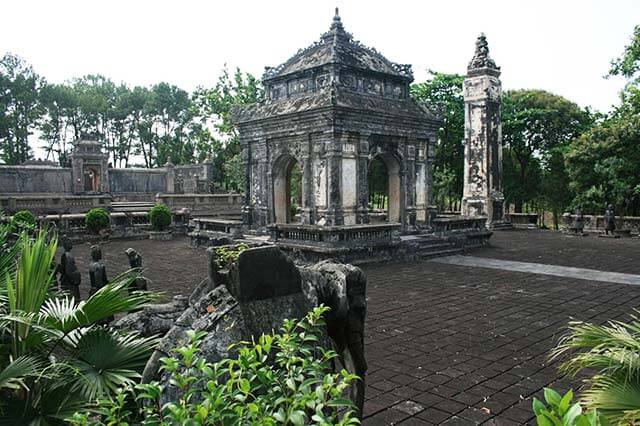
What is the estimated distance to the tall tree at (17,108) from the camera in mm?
42406

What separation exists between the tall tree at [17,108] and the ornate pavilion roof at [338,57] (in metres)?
36.7

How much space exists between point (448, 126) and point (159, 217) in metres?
18.3

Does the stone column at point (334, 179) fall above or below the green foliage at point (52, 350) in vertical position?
above

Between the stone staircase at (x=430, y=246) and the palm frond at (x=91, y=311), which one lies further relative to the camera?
the stone staircase at (x=430, y=246)

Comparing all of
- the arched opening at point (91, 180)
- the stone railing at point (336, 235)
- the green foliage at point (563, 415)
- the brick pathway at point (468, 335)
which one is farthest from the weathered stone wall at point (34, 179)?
the green foliage at point (563, 415)

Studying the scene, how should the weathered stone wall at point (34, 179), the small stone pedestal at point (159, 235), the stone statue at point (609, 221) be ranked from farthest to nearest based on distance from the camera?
the weathered stone wall at point (34, 179) → the stone statue at point (609, 221) → the small stone pedestal at point (159, 235)

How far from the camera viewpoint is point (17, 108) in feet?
143

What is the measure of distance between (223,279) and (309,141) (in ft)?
39.5

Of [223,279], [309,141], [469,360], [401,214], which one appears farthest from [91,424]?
[401,214]

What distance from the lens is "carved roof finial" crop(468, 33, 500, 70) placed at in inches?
894

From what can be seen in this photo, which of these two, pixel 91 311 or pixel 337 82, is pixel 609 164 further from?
pixel 91 311

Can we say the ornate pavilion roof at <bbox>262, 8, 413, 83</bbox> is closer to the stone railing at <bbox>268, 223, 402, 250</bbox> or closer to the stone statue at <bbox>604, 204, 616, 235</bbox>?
the stone railing at <bbox>268, 223, 402, 250</bbox>

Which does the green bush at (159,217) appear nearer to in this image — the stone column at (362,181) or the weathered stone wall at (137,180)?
the stone column at (362,181)

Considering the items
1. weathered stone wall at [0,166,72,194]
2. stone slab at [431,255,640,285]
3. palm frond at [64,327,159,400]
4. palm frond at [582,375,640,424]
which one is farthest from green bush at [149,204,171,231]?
palm frond at [582,375,640,424]
